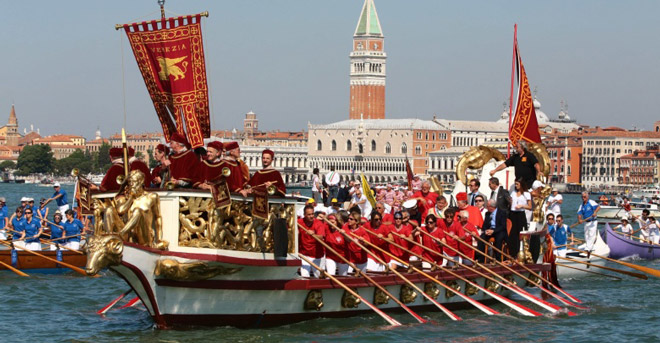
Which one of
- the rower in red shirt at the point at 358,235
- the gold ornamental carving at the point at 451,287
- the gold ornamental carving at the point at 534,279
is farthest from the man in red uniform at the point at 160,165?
the gold ornamental carving at the point at 534,279

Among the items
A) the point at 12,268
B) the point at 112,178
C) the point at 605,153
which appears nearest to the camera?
the point at 112,178

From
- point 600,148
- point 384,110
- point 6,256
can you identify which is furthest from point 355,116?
point 6,256

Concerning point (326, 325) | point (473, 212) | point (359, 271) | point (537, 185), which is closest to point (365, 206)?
point (537, 185)

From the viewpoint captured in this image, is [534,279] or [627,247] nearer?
[534,279]

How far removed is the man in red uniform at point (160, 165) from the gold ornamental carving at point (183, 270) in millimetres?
1494

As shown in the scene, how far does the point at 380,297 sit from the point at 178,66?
157 inches

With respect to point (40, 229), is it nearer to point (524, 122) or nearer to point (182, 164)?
point (524, 122)

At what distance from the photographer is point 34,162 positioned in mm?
179750

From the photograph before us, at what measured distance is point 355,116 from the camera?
172 meters

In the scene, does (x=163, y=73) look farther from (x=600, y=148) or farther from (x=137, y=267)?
(x=600, y=148)

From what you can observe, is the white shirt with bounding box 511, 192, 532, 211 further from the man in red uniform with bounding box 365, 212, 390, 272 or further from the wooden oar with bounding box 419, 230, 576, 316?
the man in red uniform with bounding box 365, 212, 390, 272

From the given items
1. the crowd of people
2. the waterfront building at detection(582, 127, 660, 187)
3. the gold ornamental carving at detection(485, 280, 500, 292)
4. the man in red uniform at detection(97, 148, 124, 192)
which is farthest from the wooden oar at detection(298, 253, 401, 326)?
the waterfront building at detection(582, 127, 660, 187)

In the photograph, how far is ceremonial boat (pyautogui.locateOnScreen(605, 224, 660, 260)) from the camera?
28.7 metres

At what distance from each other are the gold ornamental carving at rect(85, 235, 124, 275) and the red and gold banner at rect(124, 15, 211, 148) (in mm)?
2661
